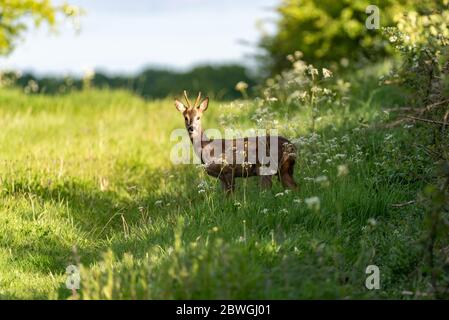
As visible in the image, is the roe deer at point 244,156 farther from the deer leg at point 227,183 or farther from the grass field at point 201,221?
the grass field at point 201,221

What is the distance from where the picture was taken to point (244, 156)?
27.4 ft

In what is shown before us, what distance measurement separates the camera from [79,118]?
15305mm

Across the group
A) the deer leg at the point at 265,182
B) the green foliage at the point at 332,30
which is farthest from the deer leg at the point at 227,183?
the green foliage at the point at 332,30

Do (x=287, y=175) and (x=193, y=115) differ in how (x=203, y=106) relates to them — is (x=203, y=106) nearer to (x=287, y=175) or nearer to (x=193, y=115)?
(x=193, y=115)

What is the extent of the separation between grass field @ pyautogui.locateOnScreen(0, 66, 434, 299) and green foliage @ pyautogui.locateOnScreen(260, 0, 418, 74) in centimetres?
699

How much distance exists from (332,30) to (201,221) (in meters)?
13.3

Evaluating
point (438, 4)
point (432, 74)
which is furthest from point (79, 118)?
point (432, 74)

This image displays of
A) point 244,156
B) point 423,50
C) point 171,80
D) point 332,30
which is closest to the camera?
point 423,50

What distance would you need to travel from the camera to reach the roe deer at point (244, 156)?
27.5 feet

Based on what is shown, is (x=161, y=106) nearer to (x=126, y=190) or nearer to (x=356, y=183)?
(x=126, y=190)

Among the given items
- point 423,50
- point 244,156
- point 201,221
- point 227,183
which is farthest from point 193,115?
point 423,50

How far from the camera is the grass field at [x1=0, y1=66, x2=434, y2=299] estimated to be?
19.7 feet

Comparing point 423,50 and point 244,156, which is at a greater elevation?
point 423,50

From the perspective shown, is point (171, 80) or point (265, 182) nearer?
point (265, 182)
